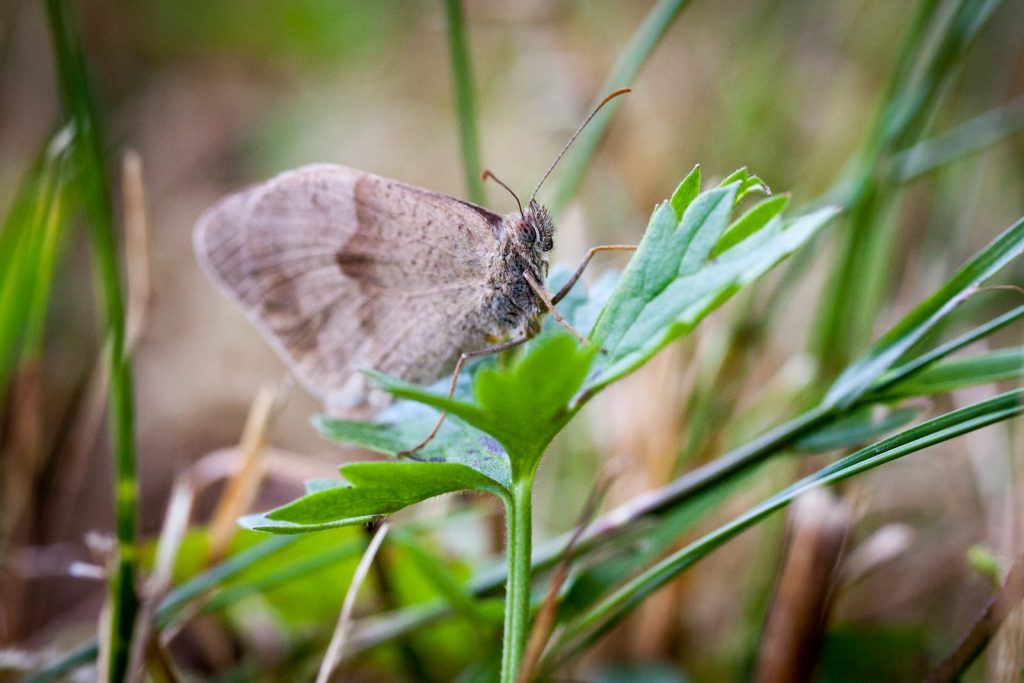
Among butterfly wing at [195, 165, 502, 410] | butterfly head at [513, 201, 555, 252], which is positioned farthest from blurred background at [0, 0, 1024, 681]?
butterfly head at [513, 201, 555, 252]

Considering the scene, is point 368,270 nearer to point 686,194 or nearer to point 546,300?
point 546,300

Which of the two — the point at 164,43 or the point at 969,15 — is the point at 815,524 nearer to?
the point at 969,15

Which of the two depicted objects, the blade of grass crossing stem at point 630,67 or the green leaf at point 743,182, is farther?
the blade of grass crossing stem at point 630,67

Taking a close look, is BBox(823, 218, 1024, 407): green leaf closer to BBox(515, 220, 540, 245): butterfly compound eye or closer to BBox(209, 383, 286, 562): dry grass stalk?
BBox(515, 220, 540, 245): butterfly compound eye

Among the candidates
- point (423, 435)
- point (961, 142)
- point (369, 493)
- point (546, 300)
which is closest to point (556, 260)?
point (961, 142)

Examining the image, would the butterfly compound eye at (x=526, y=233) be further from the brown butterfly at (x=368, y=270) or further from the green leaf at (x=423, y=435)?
the green leaf at (x=423, y=435)

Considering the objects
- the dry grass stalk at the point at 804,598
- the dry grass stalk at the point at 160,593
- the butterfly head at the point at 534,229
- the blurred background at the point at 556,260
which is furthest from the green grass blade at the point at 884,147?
the dry grass stalk at the point at 160,593
